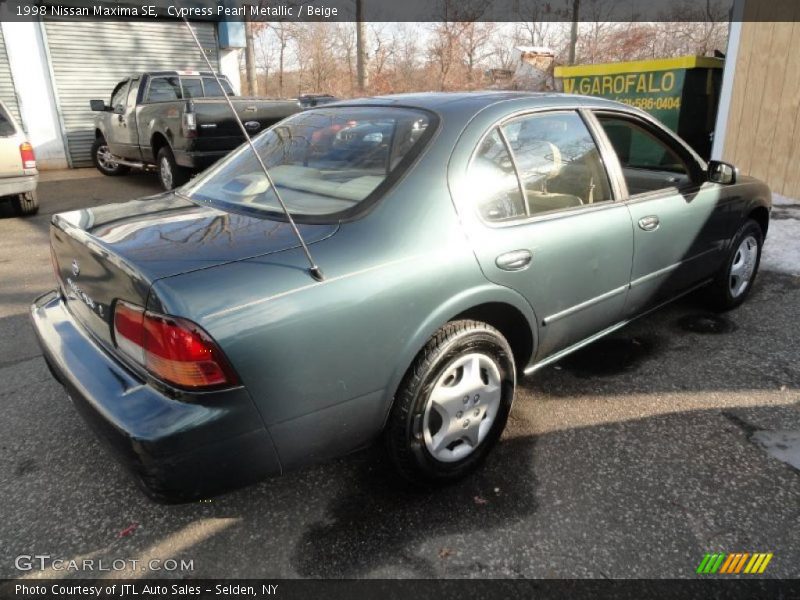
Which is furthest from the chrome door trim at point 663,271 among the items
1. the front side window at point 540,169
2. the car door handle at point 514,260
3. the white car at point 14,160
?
the white car at point 14,160

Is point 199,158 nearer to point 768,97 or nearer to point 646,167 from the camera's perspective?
point 646,167

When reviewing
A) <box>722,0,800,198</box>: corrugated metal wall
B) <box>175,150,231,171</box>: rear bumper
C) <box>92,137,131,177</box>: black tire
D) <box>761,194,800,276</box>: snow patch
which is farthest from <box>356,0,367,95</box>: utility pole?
<box>761,194,800,276</box>: snow patch

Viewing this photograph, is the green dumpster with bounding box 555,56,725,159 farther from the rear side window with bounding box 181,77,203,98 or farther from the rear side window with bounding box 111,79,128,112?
the rear side window with bounding box 111,79,128,112

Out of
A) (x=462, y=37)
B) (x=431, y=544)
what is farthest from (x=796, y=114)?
(x=462, y=37)

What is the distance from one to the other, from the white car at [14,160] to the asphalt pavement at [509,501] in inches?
203

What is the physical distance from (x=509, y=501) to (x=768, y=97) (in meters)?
7.41

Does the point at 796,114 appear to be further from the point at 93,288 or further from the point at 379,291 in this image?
the point at 93,288

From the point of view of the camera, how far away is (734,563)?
2.05 m

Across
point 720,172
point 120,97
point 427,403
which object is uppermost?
point 120,97

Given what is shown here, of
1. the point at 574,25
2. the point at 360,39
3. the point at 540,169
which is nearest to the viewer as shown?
the point at 540,169

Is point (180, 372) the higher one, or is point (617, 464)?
point (180, 372)

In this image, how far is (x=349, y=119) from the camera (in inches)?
109

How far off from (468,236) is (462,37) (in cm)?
3039

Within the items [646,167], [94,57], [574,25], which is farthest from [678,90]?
[574,25]
